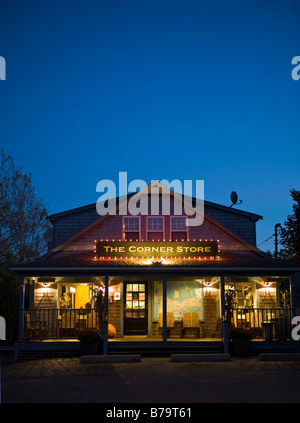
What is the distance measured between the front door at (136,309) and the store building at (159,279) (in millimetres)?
40

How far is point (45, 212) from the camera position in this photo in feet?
131

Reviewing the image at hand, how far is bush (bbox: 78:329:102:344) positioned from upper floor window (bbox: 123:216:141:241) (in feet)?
15.6

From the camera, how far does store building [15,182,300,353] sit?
17.7m

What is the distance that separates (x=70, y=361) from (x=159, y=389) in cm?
600

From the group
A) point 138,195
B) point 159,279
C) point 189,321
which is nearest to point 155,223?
point 138,195

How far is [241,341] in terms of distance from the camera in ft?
54.8

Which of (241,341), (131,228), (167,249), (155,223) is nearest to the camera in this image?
(241,341)

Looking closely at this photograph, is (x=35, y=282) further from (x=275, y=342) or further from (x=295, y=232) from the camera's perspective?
(x=295, y=232)

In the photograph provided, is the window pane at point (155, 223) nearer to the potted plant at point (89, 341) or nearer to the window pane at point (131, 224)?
the window pane at point (131, 224)

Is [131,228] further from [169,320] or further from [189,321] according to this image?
[189,321]

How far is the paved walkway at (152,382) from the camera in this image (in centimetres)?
980

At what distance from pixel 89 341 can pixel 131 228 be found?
5.45 meters
